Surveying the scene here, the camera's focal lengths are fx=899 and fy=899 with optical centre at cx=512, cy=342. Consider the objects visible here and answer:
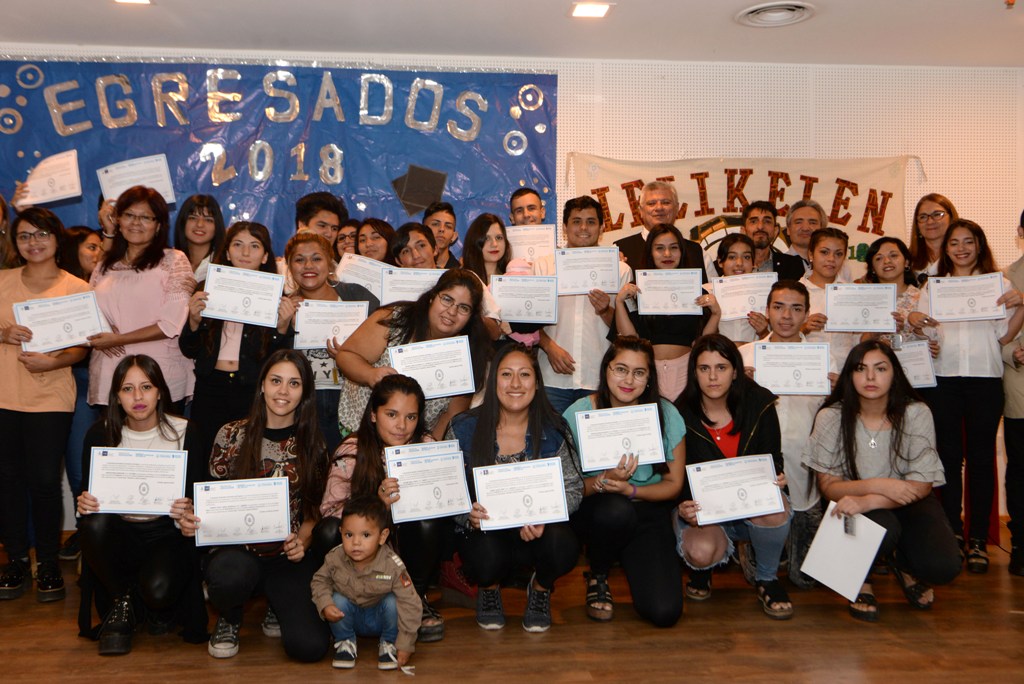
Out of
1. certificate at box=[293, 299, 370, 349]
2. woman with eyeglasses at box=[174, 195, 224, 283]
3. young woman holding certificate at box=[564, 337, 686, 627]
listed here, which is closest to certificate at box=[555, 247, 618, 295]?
young woman holding certificate at box=[564, 337, 686, 627]

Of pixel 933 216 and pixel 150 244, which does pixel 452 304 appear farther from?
pixel 933 216

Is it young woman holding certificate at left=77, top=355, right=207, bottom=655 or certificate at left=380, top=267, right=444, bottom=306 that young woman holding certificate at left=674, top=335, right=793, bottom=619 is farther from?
young woman holding certificate at left=77, top=355, right=207, bottom=655

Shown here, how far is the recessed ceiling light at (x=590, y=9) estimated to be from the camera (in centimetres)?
539

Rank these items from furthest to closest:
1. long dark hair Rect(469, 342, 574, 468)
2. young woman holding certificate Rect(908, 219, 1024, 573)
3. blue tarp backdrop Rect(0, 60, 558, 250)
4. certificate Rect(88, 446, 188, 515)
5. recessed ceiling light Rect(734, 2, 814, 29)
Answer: blue tarp backdrop Rect(0, 60, 558, 250)
recessed ceiling light Rect(734, 2, 814, 29)
young woman holding certificate Rect(908, 219, 1024, 573)
long dark hair Rect(469, 342, 574, 468)
certificate Rect(88, 446, 188, 515)

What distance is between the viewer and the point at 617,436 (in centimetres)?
392

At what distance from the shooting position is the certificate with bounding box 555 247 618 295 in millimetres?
4875

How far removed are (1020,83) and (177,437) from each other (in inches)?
255

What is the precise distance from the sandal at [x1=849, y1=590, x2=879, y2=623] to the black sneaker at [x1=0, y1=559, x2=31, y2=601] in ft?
12.9

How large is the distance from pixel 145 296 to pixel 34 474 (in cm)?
102

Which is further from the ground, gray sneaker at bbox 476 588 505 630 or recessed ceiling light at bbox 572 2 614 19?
recessed ceiling light at bbox 572 2 614 19

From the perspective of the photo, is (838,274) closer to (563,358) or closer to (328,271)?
(563,358)

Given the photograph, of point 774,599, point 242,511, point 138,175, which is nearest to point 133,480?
point 242,511

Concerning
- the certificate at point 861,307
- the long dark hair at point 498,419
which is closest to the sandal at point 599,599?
the long dark hair at point 498,419

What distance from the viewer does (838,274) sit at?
5.55 m
